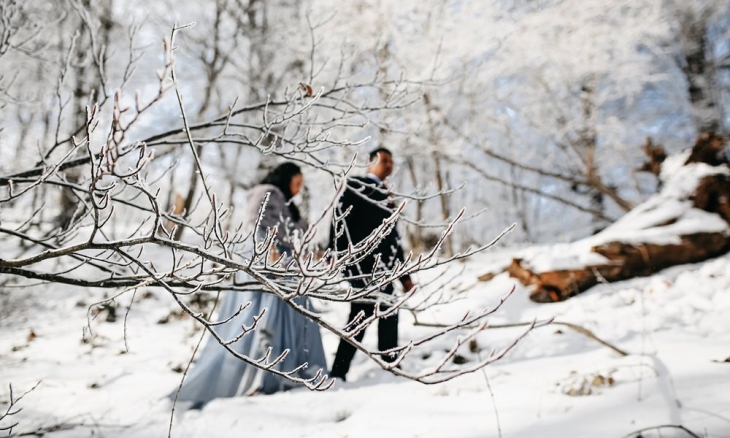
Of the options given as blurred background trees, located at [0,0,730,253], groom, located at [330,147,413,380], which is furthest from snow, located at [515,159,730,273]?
groom, located at [330,147,413,380]

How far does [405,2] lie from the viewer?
274 inches

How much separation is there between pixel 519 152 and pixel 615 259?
9.99m

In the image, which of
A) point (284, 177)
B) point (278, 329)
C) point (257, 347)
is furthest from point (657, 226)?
point (257, 347)

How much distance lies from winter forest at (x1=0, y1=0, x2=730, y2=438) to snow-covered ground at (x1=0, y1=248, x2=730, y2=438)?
0.02 metres

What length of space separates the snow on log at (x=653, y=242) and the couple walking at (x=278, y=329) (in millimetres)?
2247

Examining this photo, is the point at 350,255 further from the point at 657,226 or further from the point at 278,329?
the point at 657,226

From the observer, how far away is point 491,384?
2.41 m

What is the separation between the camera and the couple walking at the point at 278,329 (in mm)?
2592

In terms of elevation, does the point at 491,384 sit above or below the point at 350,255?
below

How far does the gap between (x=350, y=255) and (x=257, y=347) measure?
6.92 feet

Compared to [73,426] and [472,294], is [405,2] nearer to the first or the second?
[472,294]

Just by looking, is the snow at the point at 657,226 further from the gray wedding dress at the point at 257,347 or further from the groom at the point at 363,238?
the gray wedding dress at the point at 257,347

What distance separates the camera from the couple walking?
102 inches

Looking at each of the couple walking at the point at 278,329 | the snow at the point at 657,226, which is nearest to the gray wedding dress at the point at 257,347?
the couple walking at the point at 278,329
